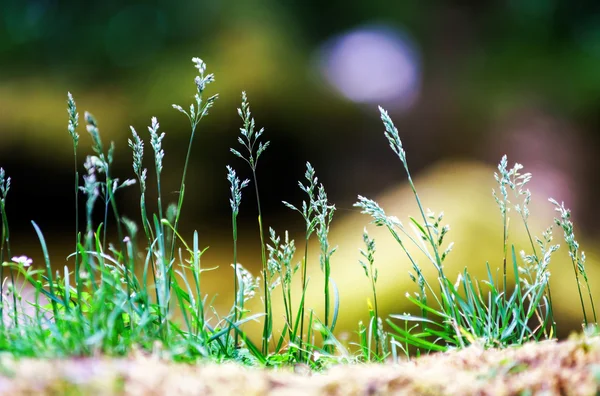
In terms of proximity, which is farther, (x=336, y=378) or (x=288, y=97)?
(x=288, y=97)

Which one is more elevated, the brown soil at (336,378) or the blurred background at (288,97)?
the blurred background at (288,97)

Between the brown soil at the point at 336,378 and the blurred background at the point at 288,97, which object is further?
the blurred background at the point at 288,97

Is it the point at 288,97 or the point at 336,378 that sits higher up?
the point at 288,97

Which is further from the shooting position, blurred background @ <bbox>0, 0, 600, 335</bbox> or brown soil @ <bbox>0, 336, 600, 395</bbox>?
blurred background @ <bbox>0, 0, 600, 335</bbox>

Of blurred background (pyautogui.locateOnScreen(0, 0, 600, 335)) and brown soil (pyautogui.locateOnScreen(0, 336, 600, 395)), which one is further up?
blurred background (pyautogui.locateOnScreen(0, 0, 600, 335))
